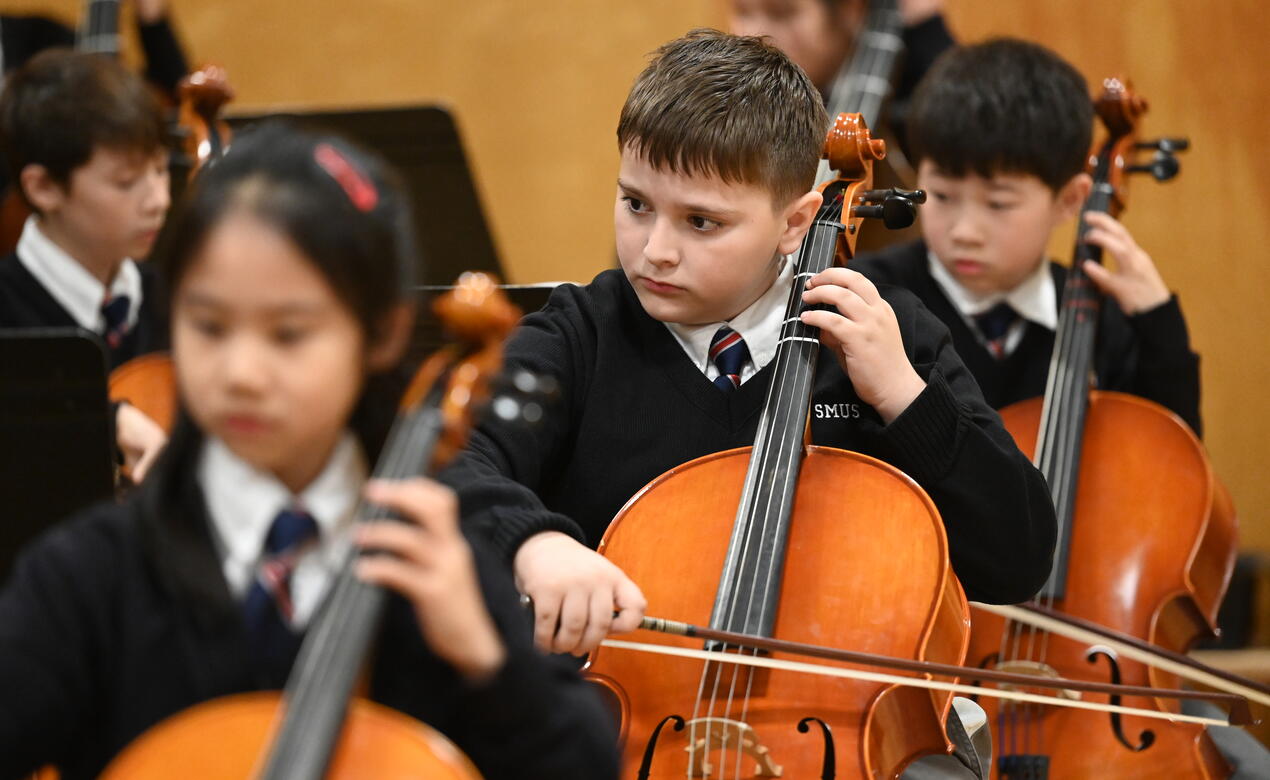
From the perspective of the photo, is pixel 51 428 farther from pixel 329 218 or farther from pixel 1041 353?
pixel 1041 353

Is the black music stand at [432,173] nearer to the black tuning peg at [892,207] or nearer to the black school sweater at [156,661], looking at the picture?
the black tuning peg at [892,207]

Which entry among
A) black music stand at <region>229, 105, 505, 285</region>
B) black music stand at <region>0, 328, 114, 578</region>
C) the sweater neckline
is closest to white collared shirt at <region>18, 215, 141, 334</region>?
black music stand at <region>229, 105, 505, 285</region>

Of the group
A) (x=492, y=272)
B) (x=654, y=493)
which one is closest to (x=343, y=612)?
(x=654, y=493)

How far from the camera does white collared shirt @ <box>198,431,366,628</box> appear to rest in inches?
32.2

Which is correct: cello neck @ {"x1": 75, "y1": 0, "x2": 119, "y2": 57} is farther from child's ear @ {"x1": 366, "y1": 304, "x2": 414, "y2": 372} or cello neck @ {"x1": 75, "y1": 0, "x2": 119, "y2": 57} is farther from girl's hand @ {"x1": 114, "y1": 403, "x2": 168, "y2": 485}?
child's ear @ {"x1": 366, "y1": 304, "x2": 414, "y2": 372}

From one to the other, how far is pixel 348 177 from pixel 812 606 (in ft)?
1.94

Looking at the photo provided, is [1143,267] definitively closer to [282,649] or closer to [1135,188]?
[1135,188]

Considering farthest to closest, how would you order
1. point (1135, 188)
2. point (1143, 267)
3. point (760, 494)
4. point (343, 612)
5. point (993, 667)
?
1. point (1135, 188)
2. point (1143, 267)
3. point (993, 667)
4. point (760, 494)
5. point (343, 612)

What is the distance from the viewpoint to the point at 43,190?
2049mm

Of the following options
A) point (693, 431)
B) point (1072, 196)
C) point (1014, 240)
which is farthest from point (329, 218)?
point (1072, 196)

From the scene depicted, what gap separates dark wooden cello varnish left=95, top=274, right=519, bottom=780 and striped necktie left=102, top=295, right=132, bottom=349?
1.38m

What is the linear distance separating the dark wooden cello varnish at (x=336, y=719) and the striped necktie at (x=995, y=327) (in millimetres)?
1311

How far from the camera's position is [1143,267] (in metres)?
2.00

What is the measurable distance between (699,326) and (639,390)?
0.09m
